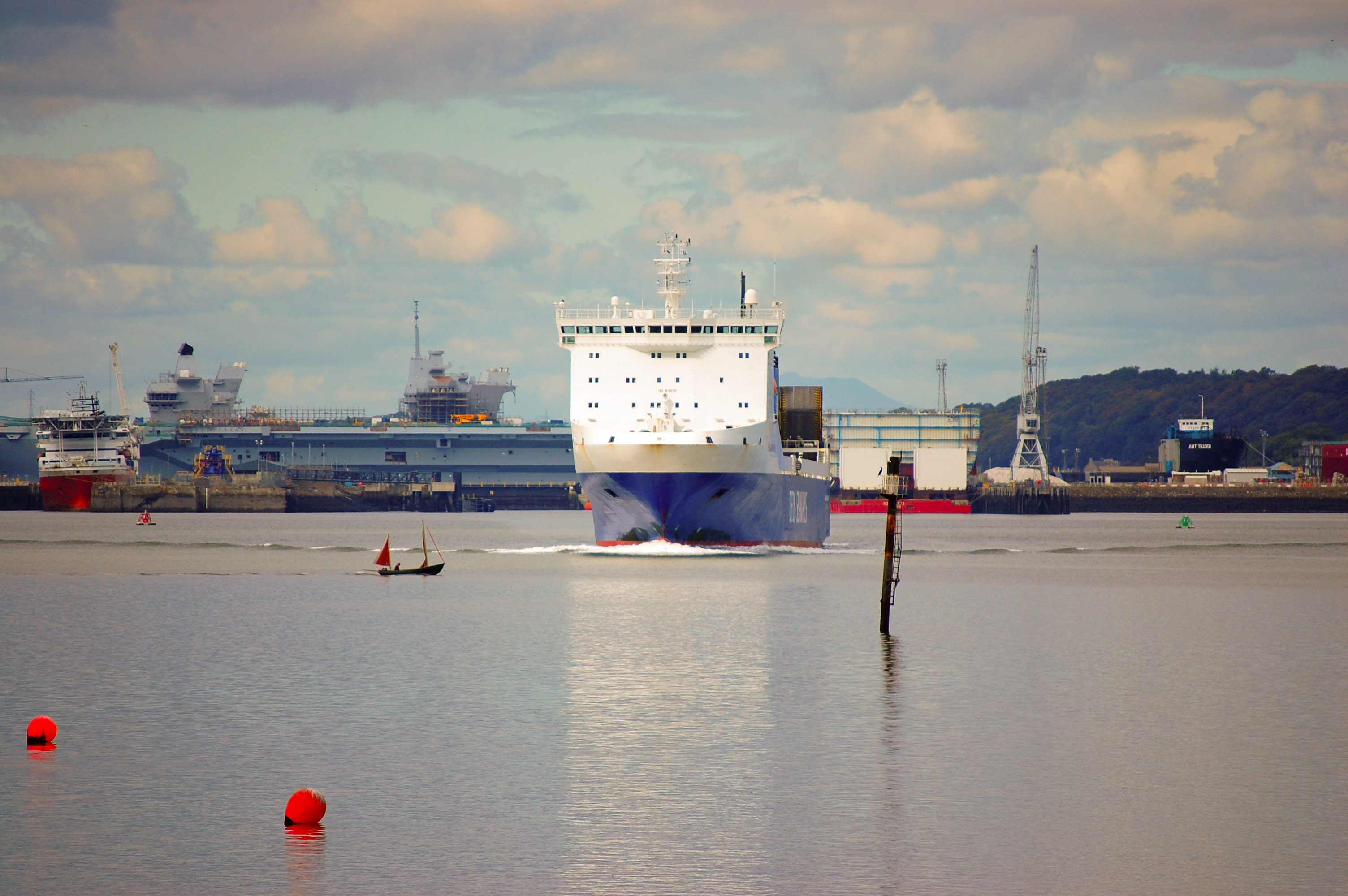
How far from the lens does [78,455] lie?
524 feet

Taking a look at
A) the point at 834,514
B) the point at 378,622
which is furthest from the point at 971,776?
the point at 834,514

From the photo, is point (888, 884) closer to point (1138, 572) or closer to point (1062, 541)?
point (1138, 572)

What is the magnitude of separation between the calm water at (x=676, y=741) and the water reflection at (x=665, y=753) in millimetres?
81

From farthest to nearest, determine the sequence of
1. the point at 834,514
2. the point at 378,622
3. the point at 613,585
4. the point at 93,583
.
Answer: the point at 834,514 → the point at 93,583 → the point at 613,585 → the point at 378,622

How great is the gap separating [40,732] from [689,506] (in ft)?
131

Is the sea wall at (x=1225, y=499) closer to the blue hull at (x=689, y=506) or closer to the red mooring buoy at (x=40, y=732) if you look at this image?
the blue hull at (x=689, y=506)

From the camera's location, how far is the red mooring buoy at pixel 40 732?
21922mm

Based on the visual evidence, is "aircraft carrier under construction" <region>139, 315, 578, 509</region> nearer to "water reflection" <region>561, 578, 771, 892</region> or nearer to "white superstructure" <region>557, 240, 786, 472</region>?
"white superstructure" <region>557, 240, 786, 472</region>

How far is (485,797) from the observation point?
60.5 feet

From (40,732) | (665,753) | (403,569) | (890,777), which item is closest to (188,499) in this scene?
(403,569)

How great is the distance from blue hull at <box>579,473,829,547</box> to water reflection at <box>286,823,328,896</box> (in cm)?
4182

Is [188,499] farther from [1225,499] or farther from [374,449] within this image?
[1225,499]

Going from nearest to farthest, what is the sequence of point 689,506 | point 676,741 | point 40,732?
point 40,732 < point 676,741 < point 689,506

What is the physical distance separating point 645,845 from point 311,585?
41757mm
